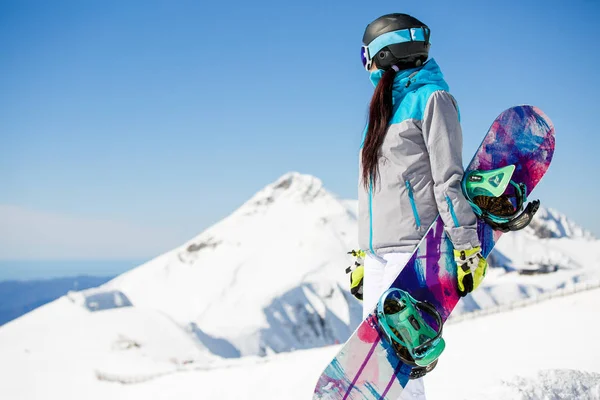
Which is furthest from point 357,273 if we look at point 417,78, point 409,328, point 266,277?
point 266,277

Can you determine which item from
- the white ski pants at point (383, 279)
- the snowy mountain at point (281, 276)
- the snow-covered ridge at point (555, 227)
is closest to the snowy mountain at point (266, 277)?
the snowy mountain at point (281, 276)

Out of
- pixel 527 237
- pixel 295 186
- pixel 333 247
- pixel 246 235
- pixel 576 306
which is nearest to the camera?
pixel 576 306

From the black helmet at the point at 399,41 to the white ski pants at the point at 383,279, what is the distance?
1.37 m

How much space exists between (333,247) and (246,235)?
43.4 ft

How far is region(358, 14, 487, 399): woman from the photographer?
2.92 metres

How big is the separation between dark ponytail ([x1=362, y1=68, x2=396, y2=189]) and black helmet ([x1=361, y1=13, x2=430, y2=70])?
12cm

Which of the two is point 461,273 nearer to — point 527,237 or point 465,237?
point 465,237

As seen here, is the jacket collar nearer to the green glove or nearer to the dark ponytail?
the dark ponytail

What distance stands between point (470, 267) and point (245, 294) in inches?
1936

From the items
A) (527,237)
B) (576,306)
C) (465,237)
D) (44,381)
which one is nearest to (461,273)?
(465,237)

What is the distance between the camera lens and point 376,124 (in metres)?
3.24

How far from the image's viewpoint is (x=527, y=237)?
85750mm

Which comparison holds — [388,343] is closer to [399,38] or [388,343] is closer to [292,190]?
[399,38]

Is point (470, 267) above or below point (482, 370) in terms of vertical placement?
above
